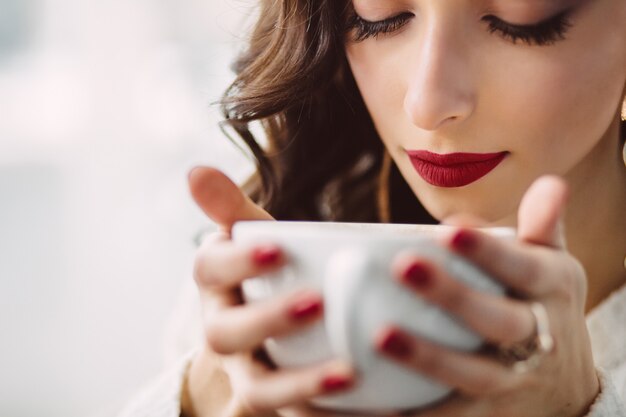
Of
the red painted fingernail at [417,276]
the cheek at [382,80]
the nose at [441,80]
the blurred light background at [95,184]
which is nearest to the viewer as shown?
the red painted fingernail at [417,276]

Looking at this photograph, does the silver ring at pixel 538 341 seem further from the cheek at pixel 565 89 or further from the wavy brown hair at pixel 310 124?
the wavy brown hair at pixel 310 124

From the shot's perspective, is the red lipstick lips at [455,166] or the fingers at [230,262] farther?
the red lipstick lips at [455,166]

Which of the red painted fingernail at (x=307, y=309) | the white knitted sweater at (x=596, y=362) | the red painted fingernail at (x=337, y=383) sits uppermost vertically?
the red painted fingernail at (x=307, y=309)

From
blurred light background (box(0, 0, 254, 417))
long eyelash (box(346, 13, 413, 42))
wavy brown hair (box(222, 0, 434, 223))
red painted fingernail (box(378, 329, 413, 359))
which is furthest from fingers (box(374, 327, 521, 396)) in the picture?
blurred light background (box(0, 0, 254, 417))

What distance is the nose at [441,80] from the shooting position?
654mm

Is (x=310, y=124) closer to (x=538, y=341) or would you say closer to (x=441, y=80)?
(x=441, y=80)

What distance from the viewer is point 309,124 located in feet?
3.62

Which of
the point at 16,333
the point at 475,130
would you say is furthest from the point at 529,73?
the point at 16,333

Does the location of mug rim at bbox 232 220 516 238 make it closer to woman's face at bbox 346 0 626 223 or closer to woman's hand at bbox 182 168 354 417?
woman's hand at bbox 182 168 354 417

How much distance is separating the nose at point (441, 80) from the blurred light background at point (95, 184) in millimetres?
713

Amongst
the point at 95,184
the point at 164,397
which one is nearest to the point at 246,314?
the point at 164,397

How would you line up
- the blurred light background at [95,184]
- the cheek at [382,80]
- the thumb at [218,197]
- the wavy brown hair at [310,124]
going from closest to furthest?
the thumb at [218,197], the cheek at [382,80], the wavy brown hair at [310,124], the blurred light background at [95,184]

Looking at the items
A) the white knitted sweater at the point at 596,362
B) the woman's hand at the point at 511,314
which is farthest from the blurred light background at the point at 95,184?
the woman's hand at the point at 511,314

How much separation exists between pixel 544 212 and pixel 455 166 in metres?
0.31
